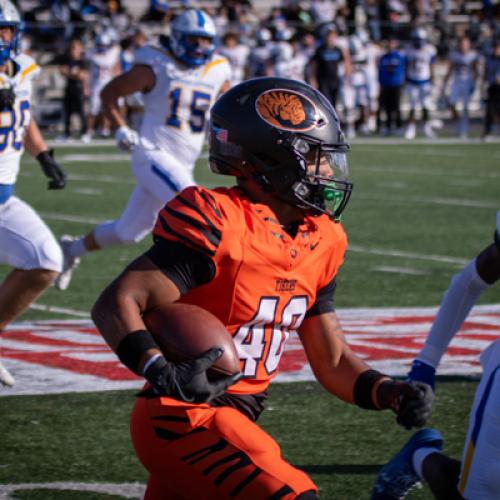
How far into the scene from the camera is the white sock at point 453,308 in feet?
14.0

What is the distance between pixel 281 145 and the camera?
3.36m

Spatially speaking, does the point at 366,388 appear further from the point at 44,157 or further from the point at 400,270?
the point at 400,270

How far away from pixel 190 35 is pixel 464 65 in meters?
17.6

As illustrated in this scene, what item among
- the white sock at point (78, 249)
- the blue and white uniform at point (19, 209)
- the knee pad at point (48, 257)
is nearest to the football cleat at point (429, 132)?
the white sock at point (78, 249)

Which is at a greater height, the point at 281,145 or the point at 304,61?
the point at 281,145

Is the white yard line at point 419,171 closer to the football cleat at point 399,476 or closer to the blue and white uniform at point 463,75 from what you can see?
the blue and white uniform at point 463,75

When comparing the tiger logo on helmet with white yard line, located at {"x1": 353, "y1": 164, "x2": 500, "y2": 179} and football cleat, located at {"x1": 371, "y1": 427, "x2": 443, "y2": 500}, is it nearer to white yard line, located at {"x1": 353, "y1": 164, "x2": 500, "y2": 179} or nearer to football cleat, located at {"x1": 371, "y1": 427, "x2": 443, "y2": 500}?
football cleat, located at {"x1": 371, "y1": 427, "x2": 443, "y2": 500}

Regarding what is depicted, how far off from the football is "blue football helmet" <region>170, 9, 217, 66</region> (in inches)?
228

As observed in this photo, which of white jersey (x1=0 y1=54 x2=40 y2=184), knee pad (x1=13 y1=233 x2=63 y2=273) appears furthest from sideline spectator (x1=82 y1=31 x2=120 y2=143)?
knee pad (x1=13 y1=233 x2=63 y2=273)

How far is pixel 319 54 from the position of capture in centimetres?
2358

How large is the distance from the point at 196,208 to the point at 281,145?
33 cm

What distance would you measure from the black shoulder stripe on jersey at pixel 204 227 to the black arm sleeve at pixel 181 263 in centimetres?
4

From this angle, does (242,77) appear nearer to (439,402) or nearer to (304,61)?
(304,61)

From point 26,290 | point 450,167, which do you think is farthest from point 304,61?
point 26,290
